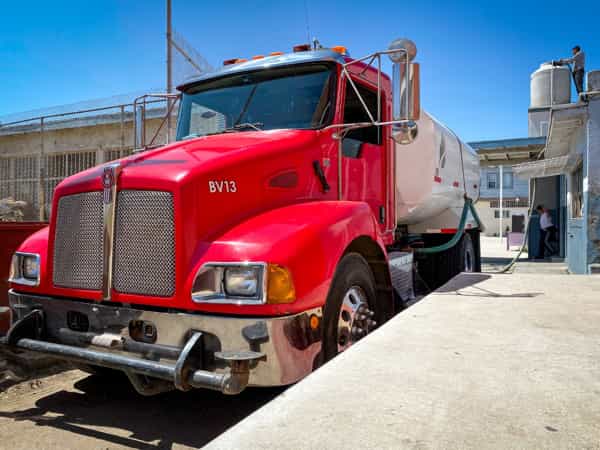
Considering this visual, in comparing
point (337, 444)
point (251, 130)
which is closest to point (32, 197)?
point (251, 130)

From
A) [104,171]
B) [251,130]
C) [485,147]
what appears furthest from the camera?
[485,147]

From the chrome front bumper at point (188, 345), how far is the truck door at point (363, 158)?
181cm

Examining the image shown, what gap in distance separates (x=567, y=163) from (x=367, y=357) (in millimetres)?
11171

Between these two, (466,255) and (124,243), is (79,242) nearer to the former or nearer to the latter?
(124,243)

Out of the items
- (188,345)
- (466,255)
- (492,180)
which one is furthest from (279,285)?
(492,180)

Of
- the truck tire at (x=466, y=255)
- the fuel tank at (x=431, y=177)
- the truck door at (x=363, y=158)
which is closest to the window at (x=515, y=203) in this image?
the truck tire at (x=466, y=255)

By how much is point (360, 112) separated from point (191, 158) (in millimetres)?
1975

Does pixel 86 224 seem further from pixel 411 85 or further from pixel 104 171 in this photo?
pixel 411 85

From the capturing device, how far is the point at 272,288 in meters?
2.76

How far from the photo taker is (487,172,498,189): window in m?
46.5

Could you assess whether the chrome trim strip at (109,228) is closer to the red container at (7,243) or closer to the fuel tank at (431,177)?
the red container at (7,243)

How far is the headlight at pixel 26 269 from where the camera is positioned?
362cm

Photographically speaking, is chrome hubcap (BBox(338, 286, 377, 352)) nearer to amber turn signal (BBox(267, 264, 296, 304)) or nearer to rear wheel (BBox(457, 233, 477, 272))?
amber turn signal (BBox(267, 264, 296, 304))

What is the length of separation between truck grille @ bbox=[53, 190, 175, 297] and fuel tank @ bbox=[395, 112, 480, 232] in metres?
3.54
